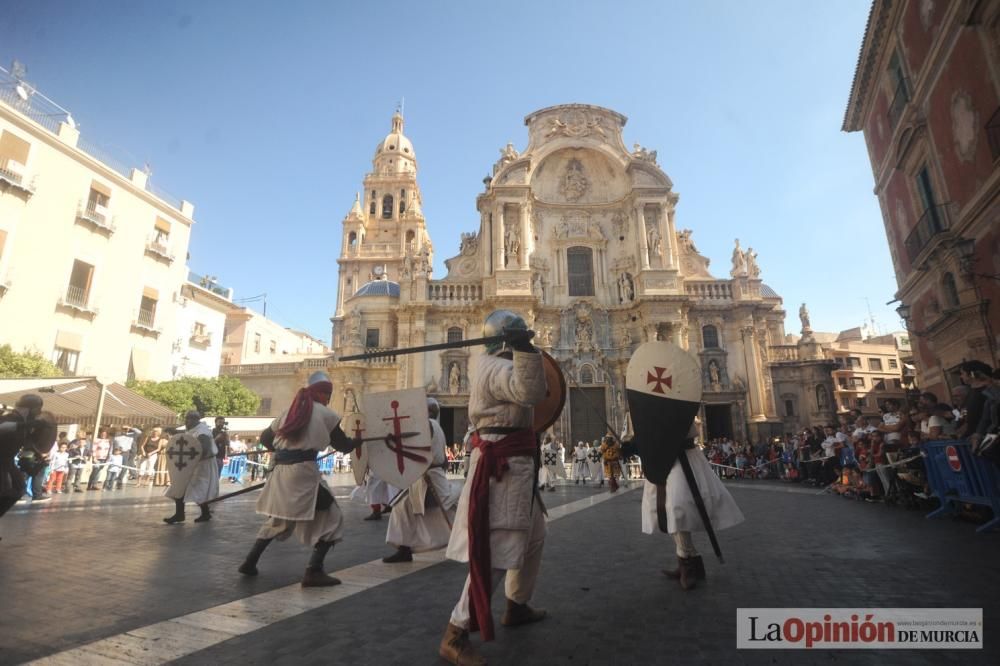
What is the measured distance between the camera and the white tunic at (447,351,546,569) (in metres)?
2.78

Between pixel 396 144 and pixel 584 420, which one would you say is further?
pixel 396 144

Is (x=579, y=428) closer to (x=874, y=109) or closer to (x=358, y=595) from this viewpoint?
(x=874, y=109)

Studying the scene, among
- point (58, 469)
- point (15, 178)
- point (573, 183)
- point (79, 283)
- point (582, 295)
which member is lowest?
point (58, 469)

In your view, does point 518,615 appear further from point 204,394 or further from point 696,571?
point 204,394

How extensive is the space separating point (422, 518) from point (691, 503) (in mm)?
2769

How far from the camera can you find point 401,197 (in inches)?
1913

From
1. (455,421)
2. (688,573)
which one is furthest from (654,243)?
(688,573)

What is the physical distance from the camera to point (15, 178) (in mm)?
18984

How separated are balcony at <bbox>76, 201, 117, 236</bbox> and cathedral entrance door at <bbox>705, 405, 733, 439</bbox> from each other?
29370 millimetres

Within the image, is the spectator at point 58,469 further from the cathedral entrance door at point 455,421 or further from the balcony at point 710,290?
the balcony at point 710,290

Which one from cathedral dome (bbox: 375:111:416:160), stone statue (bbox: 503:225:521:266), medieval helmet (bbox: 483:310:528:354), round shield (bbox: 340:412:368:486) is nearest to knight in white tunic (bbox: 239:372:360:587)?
round shield (bbox: 340:412:368:486)

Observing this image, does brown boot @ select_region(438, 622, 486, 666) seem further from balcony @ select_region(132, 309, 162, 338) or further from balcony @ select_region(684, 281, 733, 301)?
balcony @ select_region(684, 281, 733, 301)

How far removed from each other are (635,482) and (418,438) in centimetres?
1450

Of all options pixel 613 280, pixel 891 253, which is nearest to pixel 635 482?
pixel 891 253
